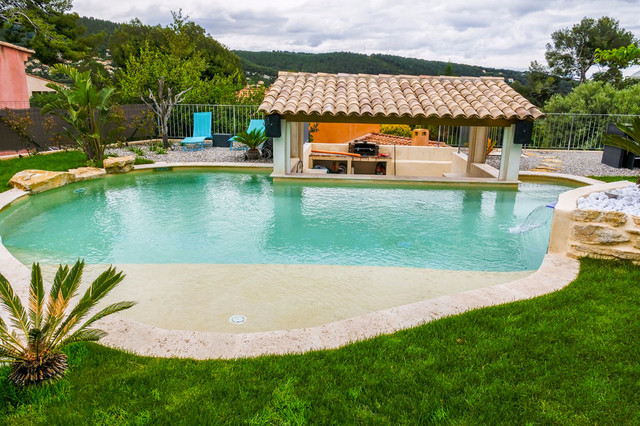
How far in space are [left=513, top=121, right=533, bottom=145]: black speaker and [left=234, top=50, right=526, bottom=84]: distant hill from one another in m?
37.5

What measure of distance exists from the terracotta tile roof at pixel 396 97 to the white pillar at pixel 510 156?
0.56 metres

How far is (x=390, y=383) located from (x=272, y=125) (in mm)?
10520

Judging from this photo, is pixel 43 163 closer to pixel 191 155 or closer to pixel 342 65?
pixel 191 155

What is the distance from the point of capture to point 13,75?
22.8m

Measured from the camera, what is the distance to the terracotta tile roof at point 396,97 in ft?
42.2

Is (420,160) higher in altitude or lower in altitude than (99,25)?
lower

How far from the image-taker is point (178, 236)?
28.1 feet

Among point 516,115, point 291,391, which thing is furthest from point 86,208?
point 516,115

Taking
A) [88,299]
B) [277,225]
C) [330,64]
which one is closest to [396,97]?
[277,225]

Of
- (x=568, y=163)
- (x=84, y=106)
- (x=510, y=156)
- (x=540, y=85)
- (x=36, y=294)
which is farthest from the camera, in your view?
(x=540, y=85)

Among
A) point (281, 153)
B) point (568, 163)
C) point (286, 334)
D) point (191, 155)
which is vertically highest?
point (281, 153)

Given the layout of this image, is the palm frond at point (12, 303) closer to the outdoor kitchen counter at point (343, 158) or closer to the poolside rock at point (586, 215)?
the poolside rock at point (586, 215)

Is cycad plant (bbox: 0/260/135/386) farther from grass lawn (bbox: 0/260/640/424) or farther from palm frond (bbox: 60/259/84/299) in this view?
grass lawn (bbox: 0/260/640/424)

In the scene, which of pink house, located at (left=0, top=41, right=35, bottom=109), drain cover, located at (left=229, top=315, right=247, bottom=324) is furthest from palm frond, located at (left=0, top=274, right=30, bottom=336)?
pink house, located at (left=0, top=41, right=35, bottom=109)
